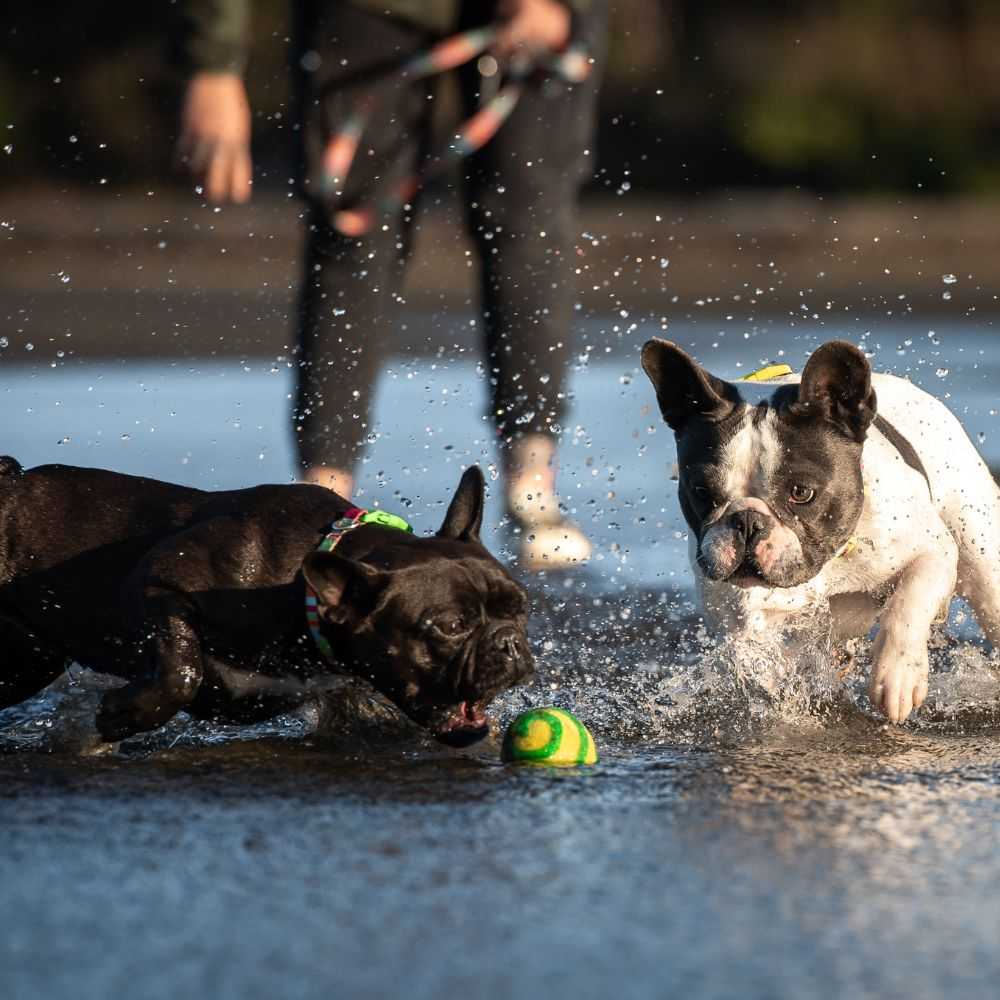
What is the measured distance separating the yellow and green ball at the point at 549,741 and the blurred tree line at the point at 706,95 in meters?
15.8

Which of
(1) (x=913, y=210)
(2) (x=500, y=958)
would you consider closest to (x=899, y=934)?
(2) (x=500, y=958)

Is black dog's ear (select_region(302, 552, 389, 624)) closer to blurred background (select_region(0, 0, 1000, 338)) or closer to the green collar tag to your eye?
the green collar tag

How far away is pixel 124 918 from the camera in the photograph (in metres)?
3.00

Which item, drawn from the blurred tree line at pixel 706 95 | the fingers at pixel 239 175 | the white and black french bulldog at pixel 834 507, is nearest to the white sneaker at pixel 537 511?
the fingers at pixel 239 175

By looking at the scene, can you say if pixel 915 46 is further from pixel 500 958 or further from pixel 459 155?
pixel 500 958

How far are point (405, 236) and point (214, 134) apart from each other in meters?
0.72

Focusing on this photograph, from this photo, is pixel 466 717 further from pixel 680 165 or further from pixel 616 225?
pixel 680 165

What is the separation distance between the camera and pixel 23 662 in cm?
475

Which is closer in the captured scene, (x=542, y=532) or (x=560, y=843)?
(x=560, y=843)

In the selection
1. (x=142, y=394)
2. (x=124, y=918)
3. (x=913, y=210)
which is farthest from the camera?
(x=913, y=210)

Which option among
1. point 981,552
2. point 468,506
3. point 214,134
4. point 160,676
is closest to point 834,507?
point 981,552

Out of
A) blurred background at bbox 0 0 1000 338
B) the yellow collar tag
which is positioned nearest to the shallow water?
the yellow collar tag

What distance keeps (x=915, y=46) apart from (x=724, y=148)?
2629 mm

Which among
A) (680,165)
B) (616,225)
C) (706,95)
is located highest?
(706,95)
